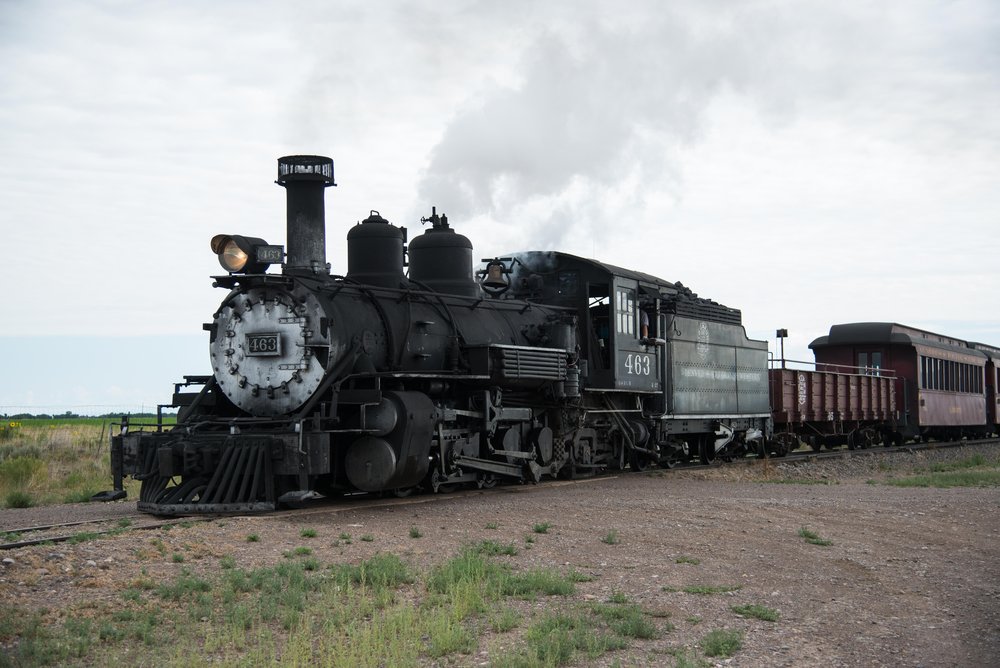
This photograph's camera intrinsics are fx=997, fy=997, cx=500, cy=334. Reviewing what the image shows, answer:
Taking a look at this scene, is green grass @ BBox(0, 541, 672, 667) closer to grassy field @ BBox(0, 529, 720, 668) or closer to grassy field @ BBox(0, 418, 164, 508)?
grassy field @ BBox(0, 529, 720, 668)

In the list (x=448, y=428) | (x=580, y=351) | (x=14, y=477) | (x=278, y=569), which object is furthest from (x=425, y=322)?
(x=14, y=477)

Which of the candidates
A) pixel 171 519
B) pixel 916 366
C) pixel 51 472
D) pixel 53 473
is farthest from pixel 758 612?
pixel 916 366

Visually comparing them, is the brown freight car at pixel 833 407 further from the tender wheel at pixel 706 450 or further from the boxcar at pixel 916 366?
the tender wheel at pixel 706 450

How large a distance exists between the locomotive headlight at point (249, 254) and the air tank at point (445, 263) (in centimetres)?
314

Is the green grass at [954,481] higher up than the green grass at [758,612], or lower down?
lower down

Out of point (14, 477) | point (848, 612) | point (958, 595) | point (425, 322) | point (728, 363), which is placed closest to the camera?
point (848, 612)

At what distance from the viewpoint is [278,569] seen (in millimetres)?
8195

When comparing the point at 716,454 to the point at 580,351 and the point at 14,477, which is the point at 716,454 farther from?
the point at 14,477

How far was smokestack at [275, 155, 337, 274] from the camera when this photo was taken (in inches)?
510

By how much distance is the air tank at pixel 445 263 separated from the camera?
15406 millimetres

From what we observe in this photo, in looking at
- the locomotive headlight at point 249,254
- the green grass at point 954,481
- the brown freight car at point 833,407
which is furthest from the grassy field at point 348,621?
the brown freight car at point 833,407

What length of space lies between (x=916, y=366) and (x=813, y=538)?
23.1 metres

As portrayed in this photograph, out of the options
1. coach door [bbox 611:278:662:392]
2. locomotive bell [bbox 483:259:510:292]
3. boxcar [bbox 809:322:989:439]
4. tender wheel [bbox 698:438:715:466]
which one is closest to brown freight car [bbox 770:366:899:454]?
boxcar [bbox 809:322:989:439]

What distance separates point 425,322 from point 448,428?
1501 millimetres
